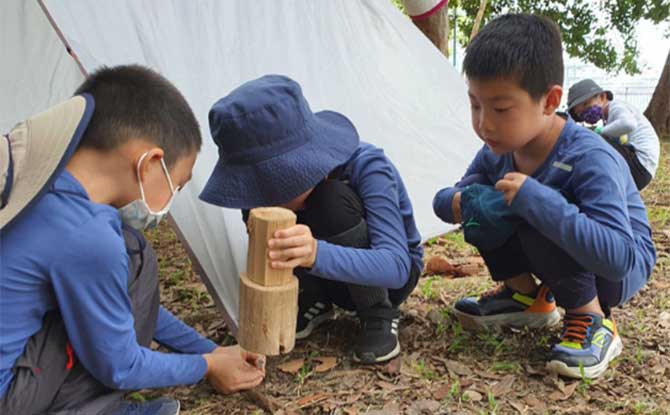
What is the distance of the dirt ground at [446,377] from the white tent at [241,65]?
30cm

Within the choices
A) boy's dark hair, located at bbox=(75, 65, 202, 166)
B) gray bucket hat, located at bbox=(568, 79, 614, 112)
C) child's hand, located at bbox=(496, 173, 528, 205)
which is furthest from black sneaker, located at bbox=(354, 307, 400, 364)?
gray bucket hat, located at bbox=(568, 79, 614, 112)

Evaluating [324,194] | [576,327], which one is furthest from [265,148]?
[576,327]

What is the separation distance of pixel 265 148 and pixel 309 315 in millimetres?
646

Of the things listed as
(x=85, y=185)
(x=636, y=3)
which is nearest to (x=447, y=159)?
(x=85, y=185)

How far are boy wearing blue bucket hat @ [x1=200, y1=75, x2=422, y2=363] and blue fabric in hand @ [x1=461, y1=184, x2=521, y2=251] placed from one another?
19cm

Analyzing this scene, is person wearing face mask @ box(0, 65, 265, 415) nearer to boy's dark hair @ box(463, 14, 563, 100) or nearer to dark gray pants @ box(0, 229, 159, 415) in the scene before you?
dark gray pants @ box(0, 229, 159, 415)

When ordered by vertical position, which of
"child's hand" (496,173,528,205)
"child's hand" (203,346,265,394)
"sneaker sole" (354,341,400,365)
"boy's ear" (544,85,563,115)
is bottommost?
"sneaker sole" (354,341,400,365)

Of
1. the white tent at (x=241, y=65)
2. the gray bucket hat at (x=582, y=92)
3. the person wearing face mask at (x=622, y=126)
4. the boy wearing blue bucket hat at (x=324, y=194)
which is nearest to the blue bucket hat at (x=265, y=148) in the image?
the boy wearing blue bucket hat at (x=324, y=194)

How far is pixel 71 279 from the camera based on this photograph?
3.99 feet

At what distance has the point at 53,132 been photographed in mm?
1214

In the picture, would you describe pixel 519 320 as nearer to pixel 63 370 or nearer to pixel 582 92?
pixel 63 370

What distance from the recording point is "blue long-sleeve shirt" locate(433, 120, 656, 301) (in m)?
1.59

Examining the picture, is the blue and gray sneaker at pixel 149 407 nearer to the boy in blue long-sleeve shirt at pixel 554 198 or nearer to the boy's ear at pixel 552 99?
the boy in blue long-sleeve shirt at pixel 554 198

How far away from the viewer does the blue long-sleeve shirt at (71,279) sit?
1204 millimetres
